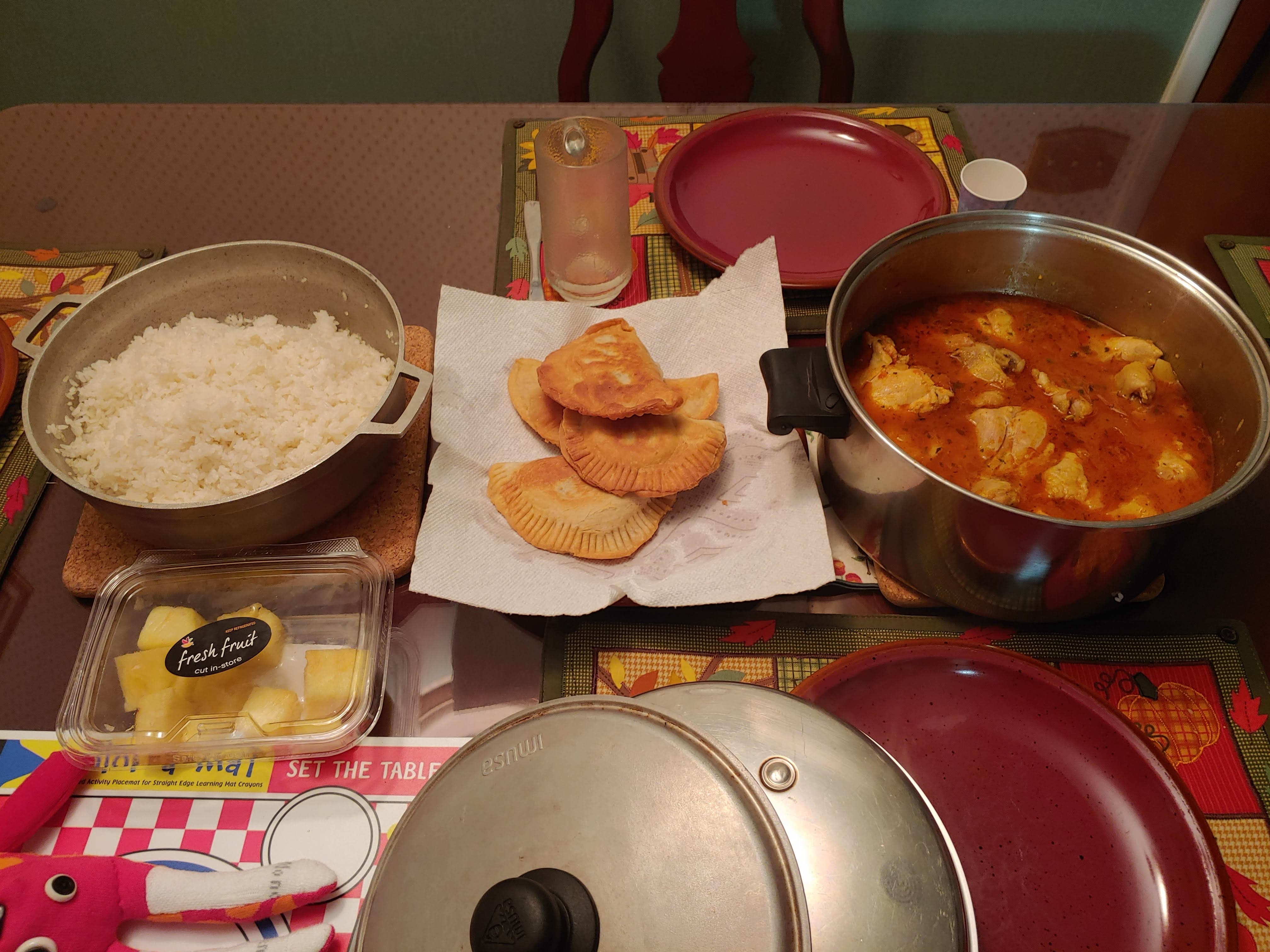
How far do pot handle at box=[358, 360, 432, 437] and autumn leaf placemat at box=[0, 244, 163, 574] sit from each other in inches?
25.6

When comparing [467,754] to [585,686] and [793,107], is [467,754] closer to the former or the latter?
[585,686]

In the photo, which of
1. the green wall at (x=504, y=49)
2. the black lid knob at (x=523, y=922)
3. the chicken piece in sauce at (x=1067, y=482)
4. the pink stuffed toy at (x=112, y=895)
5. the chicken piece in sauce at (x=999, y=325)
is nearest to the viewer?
the black lid knob at (x=523, y=922)

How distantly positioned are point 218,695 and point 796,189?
1460 mm

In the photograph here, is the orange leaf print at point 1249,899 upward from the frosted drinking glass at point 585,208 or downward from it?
downward

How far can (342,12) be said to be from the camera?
9.75 feet

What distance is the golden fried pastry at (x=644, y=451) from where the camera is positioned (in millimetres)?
1215

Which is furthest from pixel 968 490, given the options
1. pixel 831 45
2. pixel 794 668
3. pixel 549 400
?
pixel 831 45

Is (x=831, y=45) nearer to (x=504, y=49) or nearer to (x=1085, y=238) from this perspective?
(x=1085, y=238)

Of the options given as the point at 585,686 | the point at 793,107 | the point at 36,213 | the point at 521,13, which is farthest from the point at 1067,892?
the point at 521,13

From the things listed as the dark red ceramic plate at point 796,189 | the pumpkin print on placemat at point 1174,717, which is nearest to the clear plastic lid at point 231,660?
the dark red ceramic plate at point 796,189

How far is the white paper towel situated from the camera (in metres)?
1.16

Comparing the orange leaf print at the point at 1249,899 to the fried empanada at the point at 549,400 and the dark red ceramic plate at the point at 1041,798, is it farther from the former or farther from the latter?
the fried empanada at the point at 549,400

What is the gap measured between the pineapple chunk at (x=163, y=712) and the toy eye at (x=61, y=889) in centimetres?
19

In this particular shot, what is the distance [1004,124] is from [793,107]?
0.52 m
